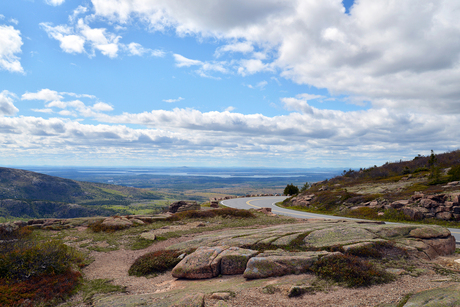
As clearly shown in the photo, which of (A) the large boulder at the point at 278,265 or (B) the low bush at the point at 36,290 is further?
(A) the large boulder at the point at 278,265

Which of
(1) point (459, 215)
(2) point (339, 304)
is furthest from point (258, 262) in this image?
(1) point (459, 215)

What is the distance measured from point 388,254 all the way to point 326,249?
3.04m

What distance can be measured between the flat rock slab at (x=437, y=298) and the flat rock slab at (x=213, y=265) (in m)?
6.71

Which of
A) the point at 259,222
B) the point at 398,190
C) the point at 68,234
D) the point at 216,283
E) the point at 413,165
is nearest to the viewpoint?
the point at 216,283

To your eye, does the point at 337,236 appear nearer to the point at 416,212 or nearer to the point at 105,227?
the point at 105,227

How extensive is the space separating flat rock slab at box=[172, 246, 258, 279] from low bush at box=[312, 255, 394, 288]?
3471mm

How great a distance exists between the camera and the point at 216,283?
35.0 ft

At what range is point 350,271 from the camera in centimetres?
999

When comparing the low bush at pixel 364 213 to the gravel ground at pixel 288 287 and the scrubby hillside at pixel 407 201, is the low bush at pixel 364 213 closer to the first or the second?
the scrubby hillside at pixel 407 201

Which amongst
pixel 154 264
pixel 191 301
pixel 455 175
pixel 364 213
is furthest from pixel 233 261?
pixel 455 175

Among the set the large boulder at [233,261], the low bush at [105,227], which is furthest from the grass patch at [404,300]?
the low bush at [105,227]

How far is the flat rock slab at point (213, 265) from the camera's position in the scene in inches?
460

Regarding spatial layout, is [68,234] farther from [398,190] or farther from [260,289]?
[398,190]

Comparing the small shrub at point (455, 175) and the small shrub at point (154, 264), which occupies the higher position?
the small shrub at point (455, 175)
